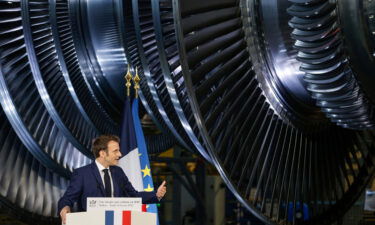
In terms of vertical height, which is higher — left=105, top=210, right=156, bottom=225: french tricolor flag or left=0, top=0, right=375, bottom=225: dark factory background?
left=0, top=0, right=375, bottom=225: dark factory background

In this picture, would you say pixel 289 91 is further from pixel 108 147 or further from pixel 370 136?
pixel 108 147

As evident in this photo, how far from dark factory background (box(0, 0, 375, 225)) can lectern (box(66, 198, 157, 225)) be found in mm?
602

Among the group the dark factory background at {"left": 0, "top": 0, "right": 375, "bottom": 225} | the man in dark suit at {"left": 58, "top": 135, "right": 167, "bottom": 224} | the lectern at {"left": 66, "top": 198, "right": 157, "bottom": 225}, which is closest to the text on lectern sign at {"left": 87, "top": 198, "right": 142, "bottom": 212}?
the lectern at {"left": 66, "top": 198, "right": 157, "bottom": 225}

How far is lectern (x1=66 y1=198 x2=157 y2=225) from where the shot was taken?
1796 millimetres

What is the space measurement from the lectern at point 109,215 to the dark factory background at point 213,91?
0.60 m

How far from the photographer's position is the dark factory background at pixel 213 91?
259 centimetres

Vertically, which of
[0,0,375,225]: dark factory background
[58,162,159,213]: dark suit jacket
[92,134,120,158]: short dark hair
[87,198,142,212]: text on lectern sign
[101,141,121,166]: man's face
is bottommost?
[87,198,142,212]: text on lectern sign

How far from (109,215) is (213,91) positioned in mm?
1032

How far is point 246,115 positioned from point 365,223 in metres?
1.44

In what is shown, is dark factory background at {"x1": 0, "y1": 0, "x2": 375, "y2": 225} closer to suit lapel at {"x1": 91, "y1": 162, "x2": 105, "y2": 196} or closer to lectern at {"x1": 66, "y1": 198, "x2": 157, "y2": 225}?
suit lapel at {"x1": 91, "y1": 162, "x2": 105, "y2": 196}

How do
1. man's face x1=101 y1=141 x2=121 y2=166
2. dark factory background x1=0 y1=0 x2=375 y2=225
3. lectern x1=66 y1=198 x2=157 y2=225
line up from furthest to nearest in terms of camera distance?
dark factory background x1=0 y1=0 x2=375 y2=225
man's face x1=101 y1=141 x2=121 y2=166
lectern x1=66 y1=198 x2=157 y2=225

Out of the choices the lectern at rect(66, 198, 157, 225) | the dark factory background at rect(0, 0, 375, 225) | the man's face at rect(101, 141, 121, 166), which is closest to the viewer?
the lectern at rect(66, 198, 157, 225)

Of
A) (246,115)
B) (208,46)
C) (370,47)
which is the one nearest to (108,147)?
(208,46)

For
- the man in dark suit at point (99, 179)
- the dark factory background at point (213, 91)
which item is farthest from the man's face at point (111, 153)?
the dark factory background at point (213, 91)
